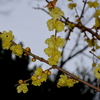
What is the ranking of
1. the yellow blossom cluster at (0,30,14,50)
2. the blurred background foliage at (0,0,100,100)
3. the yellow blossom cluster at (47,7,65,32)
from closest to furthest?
the yellow blossom cluster at (47,7,65,32)
the yellow blossom cluster at (0,30,14,50)
the blurred background foliage at (0,0,100,100)

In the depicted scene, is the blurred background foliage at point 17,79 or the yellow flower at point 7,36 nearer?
the yellow flower at point 7,36

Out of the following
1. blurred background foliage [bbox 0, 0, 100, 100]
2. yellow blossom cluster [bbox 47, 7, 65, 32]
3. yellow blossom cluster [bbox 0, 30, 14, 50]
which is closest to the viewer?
yellow blossom cluster [bbox 47, 7, 65, 32]

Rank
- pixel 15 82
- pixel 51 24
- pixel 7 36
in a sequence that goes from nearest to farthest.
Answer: pixel 51 24
pixel 7 36
pixel 15 82

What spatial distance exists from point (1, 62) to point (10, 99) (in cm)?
126

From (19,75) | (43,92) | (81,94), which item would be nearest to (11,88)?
(19,75)

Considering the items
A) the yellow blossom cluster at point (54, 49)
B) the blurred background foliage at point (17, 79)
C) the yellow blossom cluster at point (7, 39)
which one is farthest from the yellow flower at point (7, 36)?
the blurred background foliage at point (17, 79)

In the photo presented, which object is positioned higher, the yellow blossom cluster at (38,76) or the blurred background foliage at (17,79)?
the blurred background foliage at (17,79)

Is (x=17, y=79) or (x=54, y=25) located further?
(x=17, y=79)

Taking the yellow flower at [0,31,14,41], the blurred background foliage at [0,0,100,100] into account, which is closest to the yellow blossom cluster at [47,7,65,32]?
the yellow flower at [0,31,14,41]

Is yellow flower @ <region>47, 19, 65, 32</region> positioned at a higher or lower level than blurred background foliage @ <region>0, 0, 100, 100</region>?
lower

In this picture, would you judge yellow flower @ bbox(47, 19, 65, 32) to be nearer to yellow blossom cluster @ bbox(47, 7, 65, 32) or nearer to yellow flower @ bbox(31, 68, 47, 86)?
yellow blossom cluster @ bbox(47, 7, 65, 32)

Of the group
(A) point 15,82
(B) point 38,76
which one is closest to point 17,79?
(A) point 15,82

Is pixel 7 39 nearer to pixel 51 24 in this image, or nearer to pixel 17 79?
pixel 51 24

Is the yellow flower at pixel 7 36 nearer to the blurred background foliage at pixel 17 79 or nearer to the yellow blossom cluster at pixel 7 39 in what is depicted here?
the yellow blossom cluster at pixel 7 39
